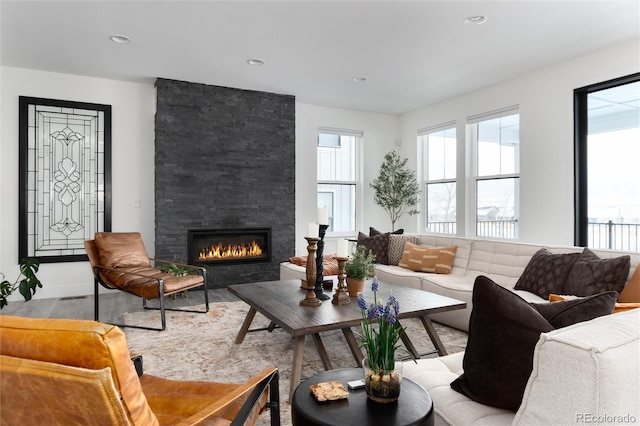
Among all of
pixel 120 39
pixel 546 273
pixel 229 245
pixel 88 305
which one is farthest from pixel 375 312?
pixel 229 245

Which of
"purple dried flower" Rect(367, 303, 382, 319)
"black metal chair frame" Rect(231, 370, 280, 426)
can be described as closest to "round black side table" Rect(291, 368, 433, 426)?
"black metal chair frame" Rect(231, 370, 280, 426)

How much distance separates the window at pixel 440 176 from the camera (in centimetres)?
647

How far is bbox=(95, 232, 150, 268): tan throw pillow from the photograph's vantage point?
405 cm

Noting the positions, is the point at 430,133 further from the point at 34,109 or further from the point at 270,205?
the point at 34,109

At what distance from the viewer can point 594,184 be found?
463 cm

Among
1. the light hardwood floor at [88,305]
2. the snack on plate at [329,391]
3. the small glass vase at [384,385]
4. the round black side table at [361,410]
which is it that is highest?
the small glass vase at [384,385]

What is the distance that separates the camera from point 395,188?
6762mm

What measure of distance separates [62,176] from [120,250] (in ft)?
5.25

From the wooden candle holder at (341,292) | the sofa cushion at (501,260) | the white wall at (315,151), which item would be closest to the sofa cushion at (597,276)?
the sofa cushion at (501,260)

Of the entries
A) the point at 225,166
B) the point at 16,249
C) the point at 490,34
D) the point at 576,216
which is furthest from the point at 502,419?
the point at 16,249

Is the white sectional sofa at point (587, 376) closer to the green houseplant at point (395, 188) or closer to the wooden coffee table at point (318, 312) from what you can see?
the wooden coffee table at point (318, 312)

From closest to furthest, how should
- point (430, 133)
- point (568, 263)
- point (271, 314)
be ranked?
point (271, 314), point (568, 263), point (430, 133)

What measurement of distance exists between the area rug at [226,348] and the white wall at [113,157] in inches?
65.5

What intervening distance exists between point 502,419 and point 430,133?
19.9 ft
